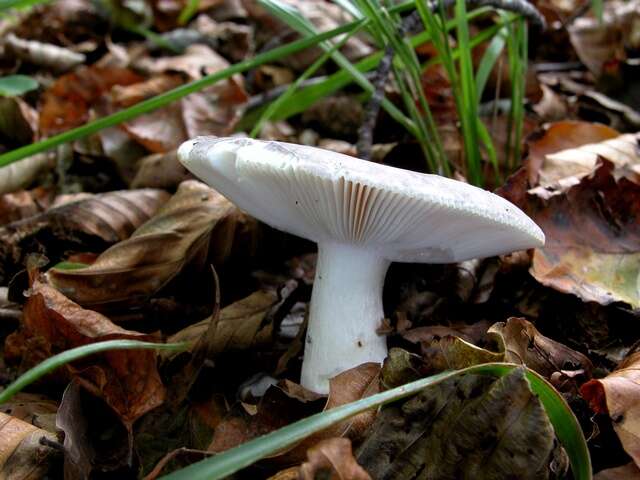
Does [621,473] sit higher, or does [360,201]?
[360,201]

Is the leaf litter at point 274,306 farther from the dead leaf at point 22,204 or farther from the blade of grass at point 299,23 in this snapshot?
the blade of grass at point 299,23

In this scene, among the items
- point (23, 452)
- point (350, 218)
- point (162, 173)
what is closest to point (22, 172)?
point (162, 173)

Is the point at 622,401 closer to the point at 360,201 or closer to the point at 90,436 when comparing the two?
the point at 360,201

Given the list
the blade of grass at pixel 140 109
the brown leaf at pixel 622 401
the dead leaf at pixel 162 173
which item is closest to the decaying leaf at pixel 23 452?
the blade of grass at pixel 140 109

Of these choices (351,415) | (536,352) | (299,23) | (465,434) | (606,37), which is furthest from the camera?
(606,37)

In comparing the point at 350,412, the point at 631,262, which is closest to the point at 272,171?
the point at 350,412

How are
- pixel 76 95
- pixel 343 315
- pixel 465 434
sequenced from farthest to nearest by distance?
1. pixel 76 95
2. pixel 343 315
3. pixel 465 434

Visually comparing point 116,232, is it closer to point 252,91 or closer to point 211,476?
point 211,476
